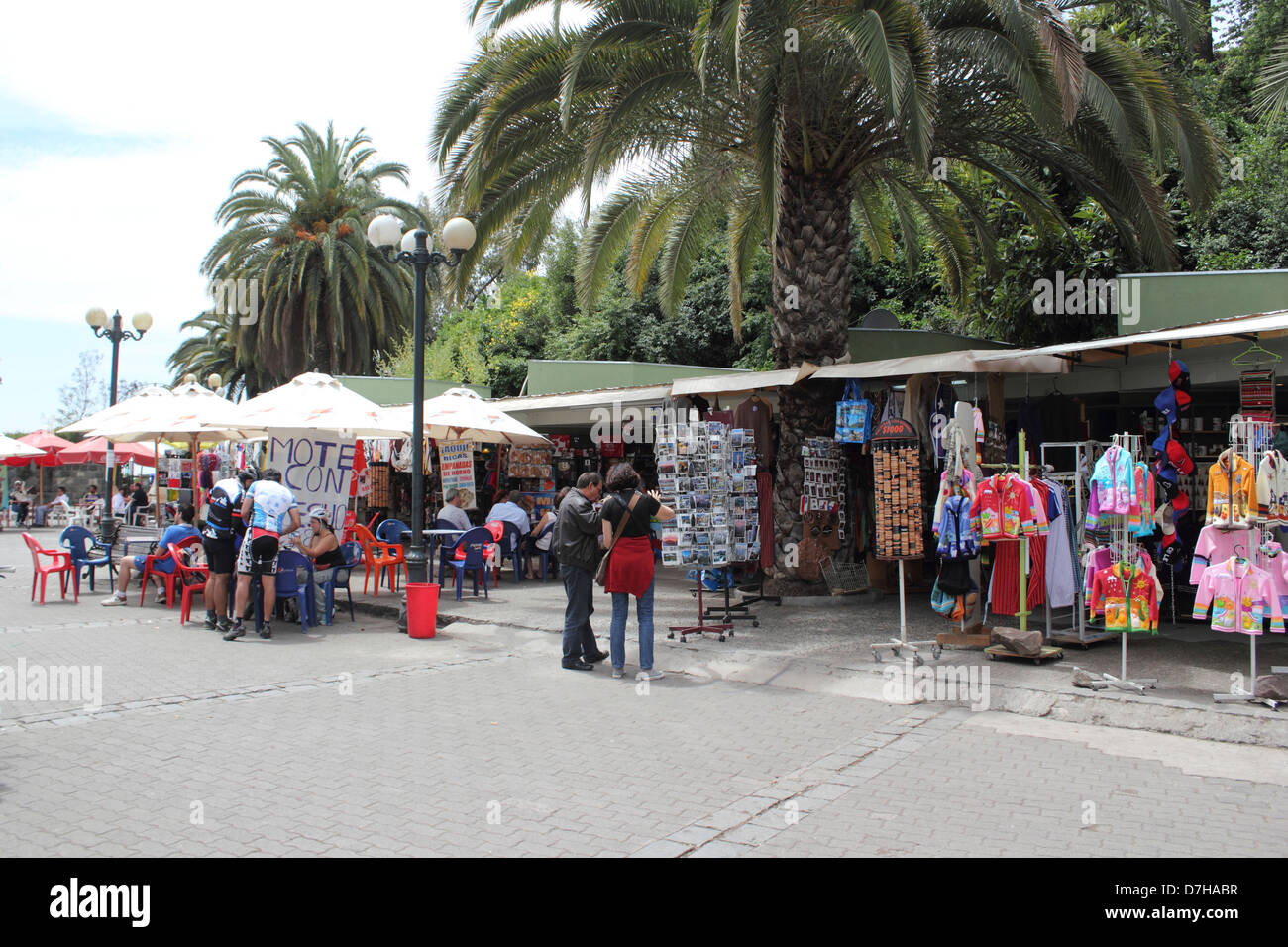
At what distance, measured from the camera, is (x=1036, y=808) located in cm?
493

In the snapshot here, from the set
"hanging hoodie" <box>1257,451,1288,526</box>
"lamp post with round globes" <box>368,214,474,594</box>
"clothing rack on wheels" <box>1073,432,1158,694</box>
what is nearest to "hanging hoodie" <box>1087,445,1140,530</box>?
"clothing rack on wheels" <box>1073,432,1158,694</box>

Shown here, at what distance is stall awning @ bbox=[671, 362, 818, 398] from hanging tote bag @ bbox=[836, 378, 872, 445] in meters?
0.52

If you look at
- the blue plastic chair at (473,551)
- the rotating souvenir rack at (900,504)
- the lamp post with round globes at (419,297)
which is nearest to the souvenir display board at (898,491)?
the rotating souvenir rack at (900,504)

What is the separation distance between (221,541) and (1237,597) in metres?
9.85

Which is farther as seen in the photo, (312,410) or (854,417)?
(312,410)

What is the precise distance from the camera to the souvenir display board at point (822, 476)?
11242 mm

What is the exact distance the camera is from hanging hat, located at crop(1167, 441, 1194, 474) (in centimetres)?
787

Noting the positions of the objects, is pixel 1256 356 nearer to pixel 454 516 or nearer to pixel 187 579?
pixel 454 516

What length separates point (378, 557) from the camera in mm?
14227

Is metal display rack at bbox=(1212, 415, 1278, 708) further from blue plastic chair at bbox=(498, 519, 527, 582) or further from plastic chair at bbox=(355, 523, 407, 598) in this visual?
Answer: plastic chair at bbox=(355, 523, 407, 598)

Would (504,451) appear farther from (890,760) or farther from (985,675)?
(890,760)

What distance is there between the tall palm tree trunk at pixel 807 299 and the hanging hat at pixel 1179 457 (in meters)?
4.26

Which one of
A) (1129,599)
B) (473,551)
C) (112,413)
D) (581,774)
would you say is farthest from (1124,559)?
(112,413)
